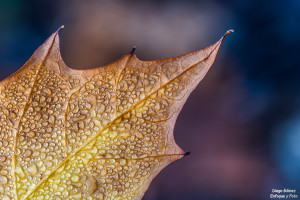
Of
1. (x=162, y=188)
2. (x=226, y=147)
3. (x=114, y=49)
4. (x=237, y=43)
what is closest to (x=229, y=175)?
(x=226, y=147)

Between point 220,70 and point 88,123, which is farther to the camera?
point 220,70

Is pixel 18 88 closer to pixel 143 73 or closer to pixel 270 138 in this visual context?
pixel 143 73

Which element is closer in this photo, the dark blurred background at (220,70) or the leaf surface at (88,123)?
the leaf surface at (88,123)

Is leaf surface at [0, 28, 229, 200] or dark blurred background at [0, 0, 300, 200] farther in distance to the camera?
dark blurred background at [0, 0, 300, 200]
